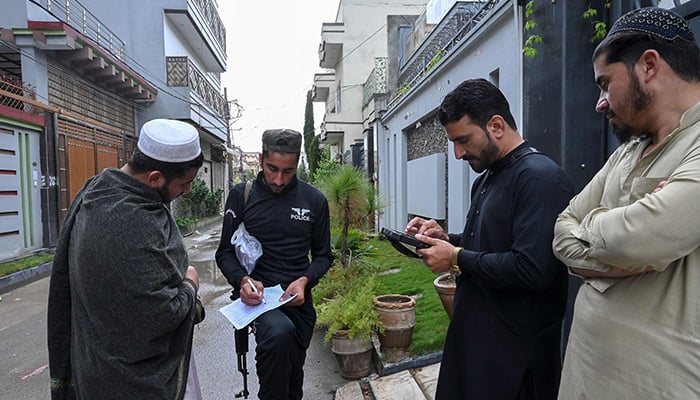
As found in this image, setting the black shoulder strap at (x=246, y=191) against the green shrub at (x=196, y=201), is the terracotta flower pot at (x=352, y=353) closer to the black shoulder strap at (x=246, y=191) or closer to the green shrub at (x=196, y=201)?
the black shoulder strap at (x=246, y=191)

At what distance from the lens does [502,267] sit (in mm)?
1579

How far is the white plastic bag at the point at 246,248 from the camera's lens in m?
2.59

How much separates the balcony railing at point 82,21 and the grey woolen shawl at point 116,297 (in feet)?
38.1

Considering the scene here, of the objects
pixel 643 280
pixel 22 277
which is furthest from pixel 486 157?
pixel 22 277

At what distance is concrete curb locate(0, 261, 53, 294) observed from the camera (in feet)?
24.1

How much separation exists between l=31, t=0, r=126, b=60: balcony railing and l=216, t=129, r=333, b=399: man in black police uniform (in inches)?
434

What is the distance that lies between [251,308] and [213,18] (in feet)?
75.5

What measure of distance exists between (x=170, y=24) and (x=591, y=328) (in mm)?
19318

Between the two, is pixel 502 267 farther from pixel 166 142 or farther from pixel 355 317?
pixel 355 317

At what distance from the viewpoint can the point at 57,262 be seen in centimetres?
167

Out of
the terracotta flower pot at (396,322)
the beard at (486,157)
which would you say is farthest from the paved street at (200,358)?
the beard at (486,157)

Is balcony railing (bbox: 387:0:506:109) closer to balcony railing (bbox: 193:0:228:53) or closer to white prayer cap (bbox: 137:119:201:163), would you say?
white prayer cap (bbox: 137:119:201:163)

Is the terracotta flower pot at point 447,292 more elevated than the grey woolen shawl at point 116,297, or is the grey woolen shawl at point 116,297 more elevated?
the grey woolen shawl at point 116,297

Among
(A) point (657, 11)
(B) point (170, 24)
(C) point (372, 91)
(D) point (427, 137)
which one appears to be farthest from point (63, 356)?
(B) point (170, 24)
